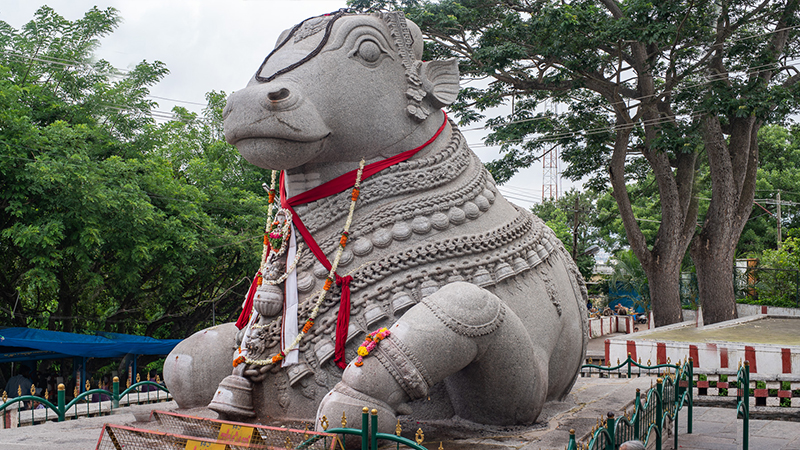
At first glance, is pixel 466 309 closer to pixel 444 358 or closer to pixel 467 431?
pixel 444 358

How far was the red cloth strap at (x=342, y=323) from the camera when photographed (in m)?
3.69

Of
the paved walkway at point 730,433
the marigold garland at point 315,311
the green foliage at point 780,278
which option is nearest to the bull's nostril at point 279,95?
the marigold garland at point 315,311

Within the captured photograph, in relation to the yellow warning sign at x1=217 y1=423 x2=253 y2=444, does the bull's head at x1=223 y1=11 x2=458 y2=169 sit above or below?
above

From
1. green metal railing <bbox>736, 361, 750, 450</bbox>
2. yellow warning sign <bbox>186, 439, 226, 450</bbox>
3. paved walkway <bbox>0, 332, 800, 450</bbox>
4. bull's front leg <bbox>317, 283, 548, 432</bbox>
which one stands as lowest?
green metal railing <bbox>736, 361, 750, 450</bbox>

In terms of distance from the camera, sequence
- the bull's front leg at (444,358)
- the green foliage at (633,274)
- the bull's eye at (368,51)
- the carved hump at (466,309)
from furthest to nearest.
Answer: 1. the green foliage at (633,274)
2. the bull's eye at (368,51)
3. the carved hump at (466,309)
4. the bull's front leg at (444,358)

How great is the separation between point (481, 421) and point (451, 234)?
1134 millimetres

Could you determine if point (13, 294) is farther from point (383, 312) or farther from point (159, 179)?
point (383, 312)

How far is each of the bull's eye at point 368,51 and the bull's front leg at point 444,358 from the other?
58.6 inches

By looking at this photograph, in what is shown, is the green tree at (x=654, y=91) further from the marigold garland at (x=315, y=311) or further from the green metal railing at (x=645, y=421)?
the marigold garland at (x=315, y=311)

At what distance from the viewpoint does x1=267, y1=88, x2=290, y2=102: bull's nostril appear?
12.0 ft

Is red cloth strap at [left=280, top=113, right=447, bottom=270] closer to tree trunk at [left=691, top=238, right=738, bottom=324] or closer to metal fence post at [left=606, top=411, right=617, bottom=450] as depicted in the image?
metal fence post at [left=606, top=411, right=617, bottom=450]

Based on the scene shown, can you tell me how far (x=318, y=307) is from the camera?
3783mm

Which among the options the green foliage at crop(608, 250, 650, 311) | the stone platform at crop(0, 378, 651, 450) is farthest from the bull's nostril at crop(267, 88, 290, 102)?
the green foliage at crop(608, 250, 650, 311)

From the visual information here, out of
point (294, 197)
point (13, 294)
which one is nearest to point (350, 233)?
point (294, 197)
